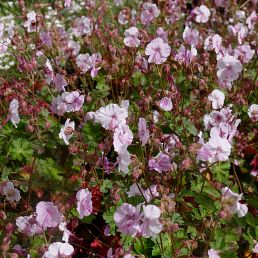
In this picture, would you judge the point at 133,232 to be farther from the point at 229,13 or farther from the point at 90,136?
the point at 229,13

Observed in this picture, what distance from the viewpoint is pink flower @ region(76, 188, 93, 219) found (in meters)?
2.22

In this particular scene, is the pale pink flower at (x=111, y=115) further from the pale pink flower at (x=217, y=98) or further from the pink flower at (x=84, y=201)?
the pale pink flower at (x=217, y=98)

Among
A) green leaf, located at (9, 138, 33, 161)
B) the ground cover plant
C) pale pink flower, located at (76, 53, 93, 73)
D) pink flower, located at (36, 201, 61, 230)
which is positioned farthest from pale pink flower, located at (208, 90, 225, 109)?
pink flower, located at (36, 201, 61, 230)

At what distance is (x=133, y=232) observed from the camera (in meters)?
1.95

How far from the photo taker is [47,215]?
2117 millimetres

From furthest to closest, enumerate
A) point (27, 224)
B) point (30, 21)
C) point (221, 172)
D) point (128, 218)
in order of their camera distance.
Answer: point (30, 21)
point (221, 172)
point (27, 224)
point (128, 218)

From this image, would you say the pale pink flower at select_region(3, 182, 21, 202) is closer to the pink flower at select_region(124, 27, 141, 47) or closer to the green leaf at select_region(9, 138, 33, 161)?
the green leaf at select_region(9, 138, 33, 161)

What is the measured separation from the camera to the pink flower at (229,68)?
2.72 metres

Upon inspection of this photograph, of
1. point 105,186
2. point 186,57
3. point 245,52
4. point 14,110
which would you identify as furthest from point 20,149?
point 245,52

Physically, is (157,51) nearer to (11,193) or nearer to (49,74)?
(49,74)

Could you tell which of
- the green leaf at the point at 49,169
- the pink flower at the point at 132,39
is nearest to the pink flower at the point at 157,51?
the pink flower at the point at 132,39

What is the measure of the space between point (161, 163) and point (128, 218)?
52 cm

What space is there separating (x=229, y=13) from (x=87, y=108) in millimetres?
1878

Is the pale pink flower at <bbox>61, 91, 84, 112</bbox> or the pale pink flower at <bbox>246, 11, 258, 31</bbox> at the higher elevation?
the pale pink flower at <bbox>246, 11, 258, 31</bbox>
